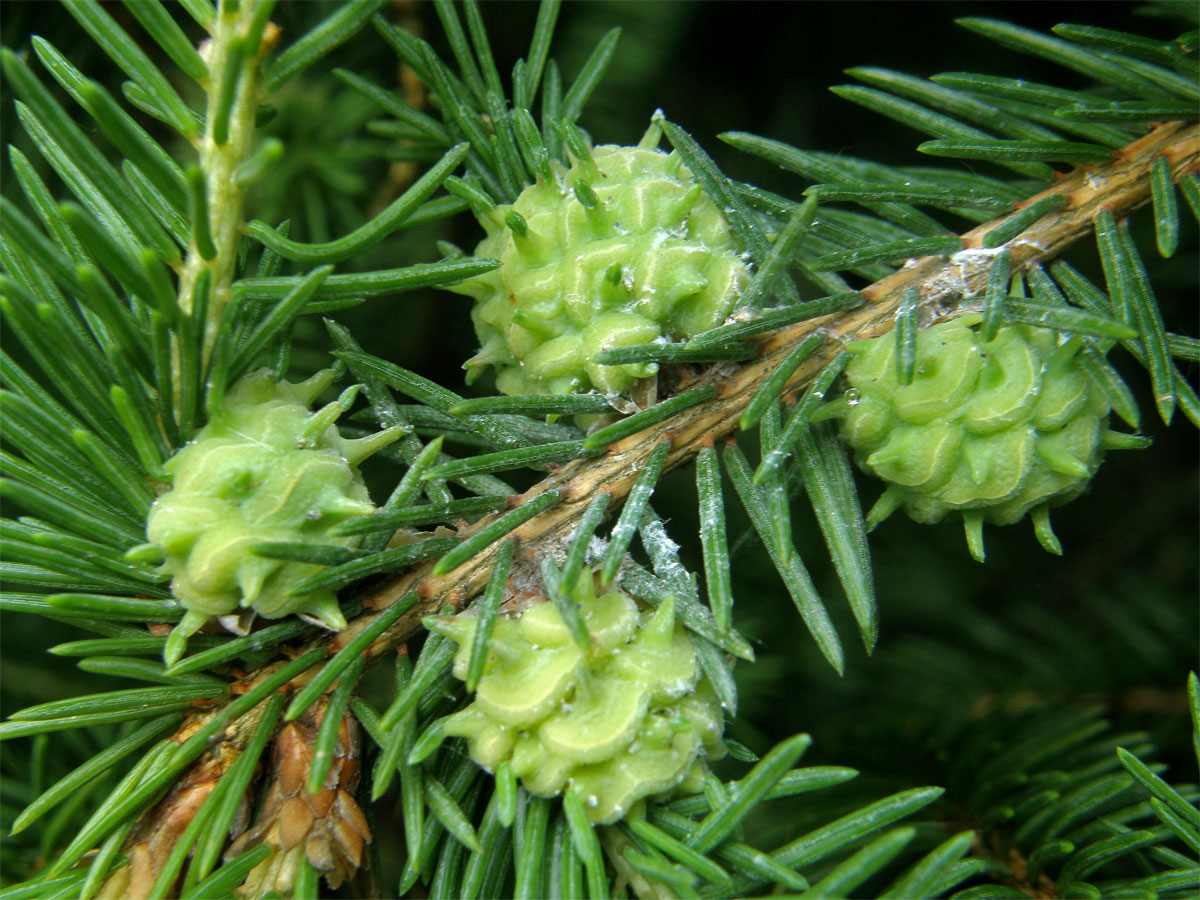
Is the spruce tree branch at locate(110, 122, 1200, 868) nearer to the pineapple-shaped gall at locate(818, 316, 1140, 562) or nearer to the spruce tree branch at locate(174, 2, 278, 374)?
the pineapple-shaped gall at locate(818, 316, 1140, 562)

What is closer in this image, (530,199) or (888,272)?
(530,199)

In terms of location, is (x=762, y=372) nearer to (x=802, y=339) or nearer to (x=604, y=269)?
(x=802, y=339)

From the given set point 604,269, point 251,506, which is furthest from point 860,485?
point 251,506

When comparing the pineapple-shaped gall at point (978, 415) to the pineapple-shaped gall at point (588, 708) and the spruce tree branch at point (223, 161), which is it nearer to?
the pineapple-shaped gall at point (588, 708)

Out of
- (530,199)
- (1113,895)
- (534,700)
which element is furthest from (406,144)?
(1113,895)

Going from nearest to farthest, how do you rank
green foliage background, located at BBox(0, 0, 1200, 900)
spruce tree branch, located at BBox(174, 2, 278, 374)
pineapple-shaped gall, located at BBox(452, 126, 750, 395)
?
1. spruce tree branch, located at BBox(174, 2, 278, 374)
2. pineapple-shaped gall, located at BBox(452, 126, 750, 395)
3. green foliage background, located at BBox(0, 0, 1200, 900)

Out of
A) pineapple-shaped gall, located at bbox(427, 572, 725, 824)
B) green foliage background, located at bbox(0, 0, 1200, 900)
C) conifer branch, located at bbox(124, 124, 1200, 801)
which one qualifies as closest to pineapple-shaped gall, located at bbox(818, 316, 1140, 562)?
conifer branch, located at bbox(124, 124, 1200, 801)

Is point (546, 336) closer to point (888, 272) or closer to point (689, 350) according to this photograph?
point (689, 350)
